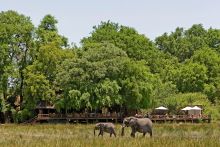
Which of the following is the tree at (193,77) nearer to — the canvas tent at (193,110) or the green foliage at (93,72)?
the green foliage at (93,72)

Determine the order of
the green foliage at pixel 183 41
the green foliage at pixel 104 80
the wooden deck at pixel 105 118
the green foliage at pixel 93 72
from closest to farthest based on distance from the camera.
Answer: the green foliage at pixel 104 80
the green foliage at pixel 93 72
the wooden deck at pixel 105 118
the green foliage at pixel 183 41

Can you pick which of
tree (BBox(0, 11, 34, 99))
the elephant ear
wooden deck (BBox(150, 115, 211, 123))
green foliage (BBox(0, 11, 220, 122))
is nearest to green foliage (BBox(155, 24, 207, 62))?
green foliage (BBox(0, 11, 220, 122))

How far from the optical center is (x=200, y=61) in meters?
70.9

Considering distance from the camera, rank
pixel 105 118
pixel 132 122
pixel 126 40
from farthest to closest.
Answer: pixel 126 40, pixel 105 118, pixel 132 122

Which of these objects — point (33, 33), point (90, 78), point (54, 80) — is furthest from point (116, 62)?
point (33, 33)

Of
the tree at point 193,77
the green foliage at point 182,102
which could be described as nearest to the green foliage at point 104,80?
the green foliage at point 182,102

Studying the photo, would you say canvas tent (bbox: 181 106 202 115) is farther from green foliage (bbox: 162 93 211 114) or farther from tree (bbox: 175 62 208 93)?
tree (bbox: 175 62 208 93)

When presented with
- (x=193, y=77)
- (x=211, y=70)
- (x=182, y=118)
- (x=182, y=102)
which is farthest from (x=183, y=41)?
(x=182, y=118)

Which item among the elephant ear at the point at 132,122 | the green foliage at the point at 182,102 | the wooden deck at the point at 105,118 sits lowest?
the elephant ear at the point at 132,122

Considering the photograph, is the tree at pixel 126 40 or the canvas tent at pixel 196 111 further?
the tree at pixel 126 40

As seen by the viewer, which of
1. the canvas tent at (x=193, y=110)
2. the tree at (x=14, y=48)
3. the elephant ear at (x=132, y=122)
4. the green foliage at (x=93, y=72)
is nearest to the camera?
the elephant ear at (x=132, y=122)

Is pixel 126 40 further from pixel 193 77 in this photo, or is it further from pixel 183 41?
pixel 183 41

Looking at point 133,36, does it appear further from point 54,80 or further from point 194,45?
point 194,45

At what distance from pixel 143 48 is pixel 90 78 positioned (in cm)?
1535
